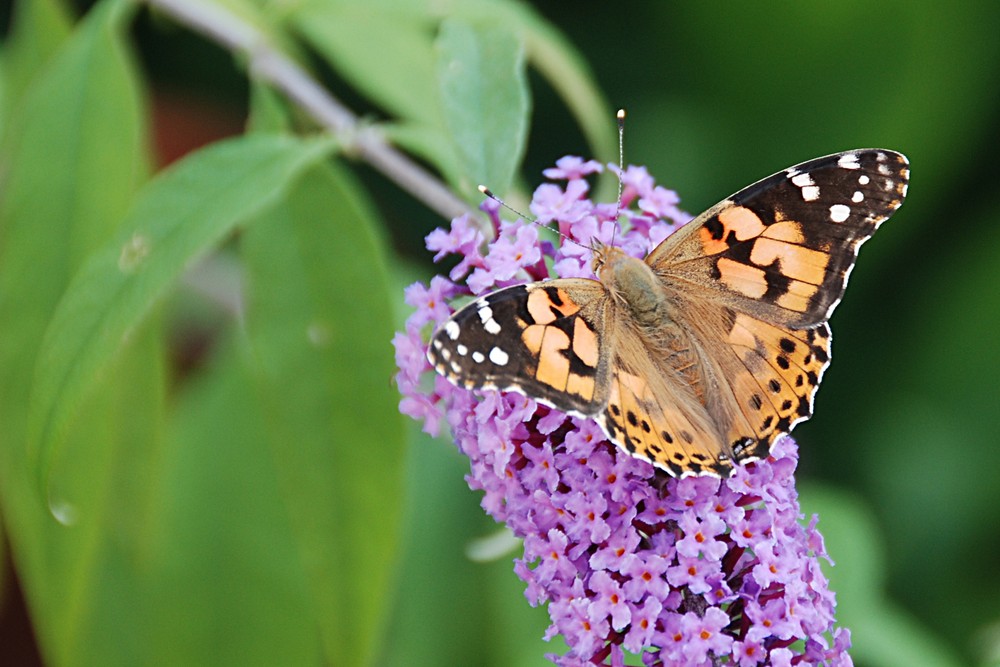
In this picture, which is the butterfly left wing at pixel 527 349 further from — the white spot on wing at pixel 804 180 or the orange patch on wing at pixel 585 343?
the white spot on wing at pixel 804 180

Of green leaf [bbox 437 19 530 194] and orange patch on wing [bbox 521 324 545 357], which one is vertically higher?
green leaf [bbox 437 19 530 194]

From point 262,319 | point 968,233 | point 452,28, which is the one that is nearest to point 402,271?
A: point 262,319

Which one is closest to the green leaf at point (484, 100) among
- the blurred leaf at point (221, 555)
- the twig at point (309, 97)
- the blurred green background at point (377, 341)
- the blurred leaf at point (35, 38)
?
the blurred green background at point (377, 341)

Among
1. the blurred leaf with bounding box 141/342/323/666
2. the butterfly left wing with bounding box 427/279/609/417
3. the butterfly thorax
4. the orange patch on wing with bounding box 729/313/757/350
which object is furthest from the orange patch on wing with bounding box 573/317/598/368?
the blurred leaf with bounding box 141/342/323/666

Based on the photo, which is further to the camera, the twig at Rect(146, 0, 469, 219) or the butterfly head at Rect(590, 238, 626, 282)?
the twig at Rect(146, 0, 469, 219)

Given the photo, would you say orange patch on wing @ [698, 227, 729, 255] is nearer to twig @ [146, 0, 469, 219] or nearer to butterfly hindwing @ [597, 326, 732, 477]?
butterfly hindwing @ [597, 326, 732, 477]

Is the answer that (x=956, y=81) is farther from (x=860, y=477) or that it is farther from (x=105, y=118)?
(x=105, y=118)

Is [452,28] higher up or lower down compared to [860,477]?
higher up

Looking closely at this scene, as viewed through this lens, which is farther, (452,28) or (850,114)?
(850,114)
